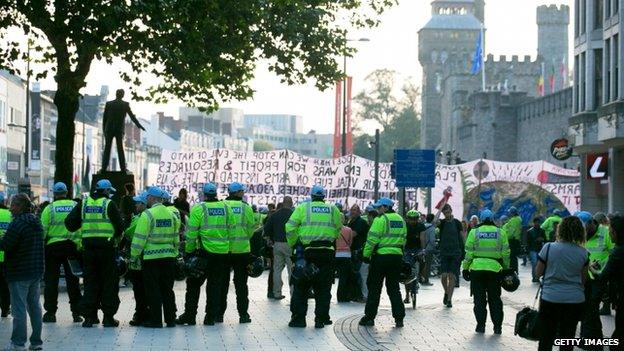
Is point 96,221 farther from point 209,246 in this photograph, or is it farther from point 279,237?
point 279,237

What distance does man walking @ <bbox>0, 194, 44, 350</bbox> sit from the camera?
1539 cm

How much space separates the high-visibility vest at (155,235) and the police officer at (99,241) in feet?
1.16

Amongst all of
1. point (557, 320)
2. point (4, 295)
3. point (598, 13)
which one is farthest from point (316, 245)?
point (598, 13)

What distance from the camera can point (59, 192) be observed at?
19.9 m

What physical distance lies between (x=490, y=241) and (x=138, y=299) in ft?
14.6

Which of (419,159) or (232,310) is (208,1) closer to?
(232,310)

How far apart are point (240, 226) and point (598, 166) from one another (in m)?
25.6

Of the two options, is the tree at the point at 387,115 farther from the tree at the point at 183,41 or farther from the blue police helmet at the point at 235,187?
the blue police helmet at the point at 235,187

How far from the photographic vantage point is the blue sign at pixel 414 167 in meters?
31.4

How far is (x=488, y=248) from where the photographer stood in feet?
62.8

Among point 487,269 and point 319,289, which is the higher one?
point 487,269

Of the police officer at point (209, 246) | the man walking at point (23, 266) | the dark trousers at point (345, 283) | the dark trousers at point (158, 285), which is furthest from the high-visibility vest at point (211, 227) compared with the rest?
the dark trousers at point (345, 283)

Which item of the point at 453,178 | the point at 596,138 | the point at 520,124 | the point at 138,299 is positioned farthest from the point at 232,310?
the point at 520,124

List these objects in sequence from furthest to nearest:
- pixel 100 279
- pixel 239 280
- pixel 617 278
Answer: pixel 239 280, pixel 100 279, pixel 617 278
